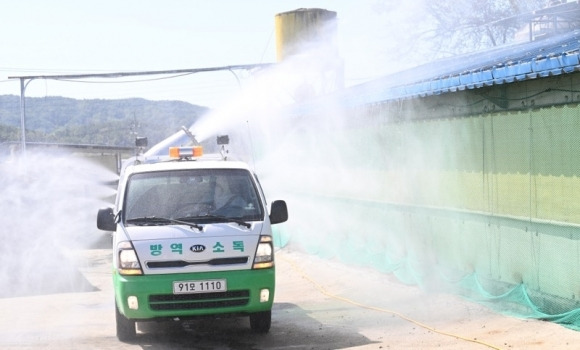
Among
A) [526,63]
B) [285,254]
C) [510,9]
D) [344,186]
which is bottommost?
[285,254]

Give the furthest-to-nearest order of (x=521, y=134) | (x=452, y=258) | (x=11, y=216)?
1. (x=11, y=216)
2. (x=452, y=258)
3. (x=521, y=134)

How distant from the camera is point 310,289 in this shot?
13758 mm

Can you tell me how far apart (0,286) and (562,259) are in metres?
10.1

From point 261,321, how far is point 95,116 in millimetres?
97922

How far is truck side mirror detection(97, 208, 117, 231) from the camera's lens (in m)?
9.55

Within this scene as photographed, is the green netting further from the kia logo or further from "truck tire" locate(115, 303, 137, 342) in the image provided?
"truck tire" locate(115, 303, 137, 342)

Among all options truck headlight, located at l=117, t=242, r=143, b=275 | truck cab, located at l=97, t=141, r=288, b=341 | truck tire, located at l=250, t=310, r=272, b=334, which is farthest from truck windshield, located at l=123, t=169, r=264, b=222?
truck tire, located at l=250, t=310, r=272, b=334

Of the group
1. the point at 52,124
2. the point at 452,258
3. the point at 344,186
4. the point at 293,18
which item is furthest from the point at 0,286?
the point at 52,124

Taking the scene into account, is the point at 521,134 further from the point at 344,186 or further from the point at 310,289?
the point at 344,186

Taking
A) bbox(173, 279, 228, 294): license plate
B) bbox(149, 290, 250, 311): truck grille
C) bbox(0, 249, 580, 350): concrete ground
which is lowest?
bbox(0, 249, 580, 350): concrete ground

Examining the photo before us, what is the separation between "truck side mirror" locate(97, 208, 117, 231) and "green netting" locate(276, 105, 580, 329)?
4877 mm

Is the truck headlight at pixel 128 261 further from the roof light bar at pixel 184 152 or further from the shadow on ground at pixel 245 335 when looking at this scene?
the roof light bar at pixel 184 152

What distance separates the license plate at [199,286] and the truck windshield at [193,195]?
31.4 inches

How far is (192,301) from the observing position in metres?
9.16
